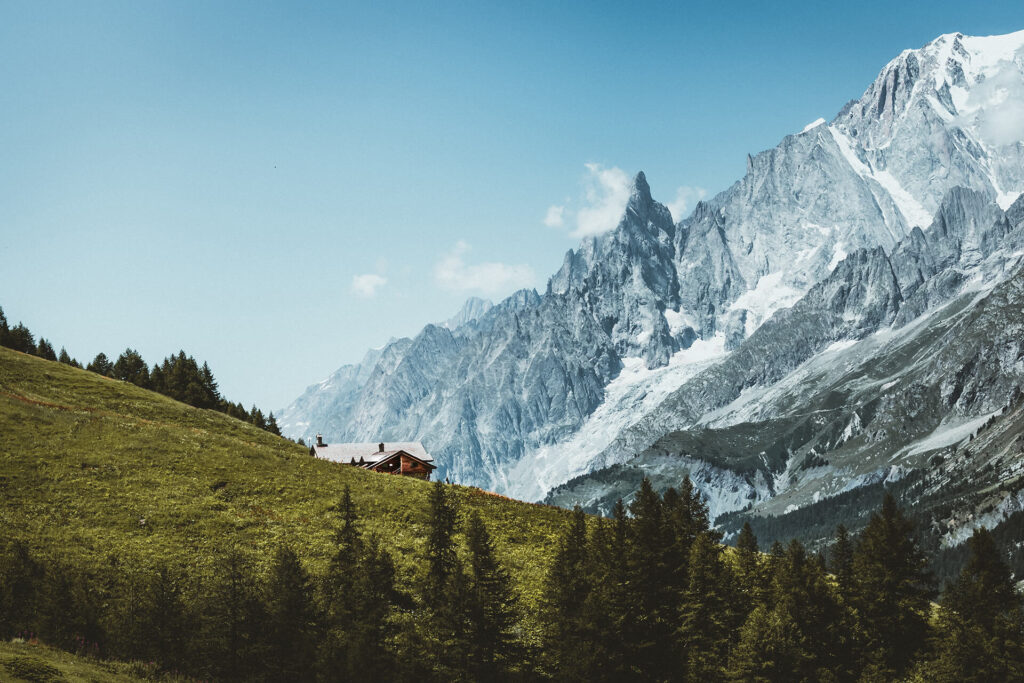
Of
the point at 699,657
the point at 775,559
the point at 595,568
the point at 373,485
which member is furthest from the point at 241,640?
the point at 775,559

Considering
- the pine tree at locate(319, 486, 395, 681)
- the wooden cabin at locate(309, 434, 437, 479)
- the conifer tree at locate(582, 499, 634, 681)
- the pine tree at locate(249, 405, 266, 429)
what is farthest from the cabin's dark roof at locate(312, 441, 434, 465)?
the pine tree at locate(319, 486, 395, 681)

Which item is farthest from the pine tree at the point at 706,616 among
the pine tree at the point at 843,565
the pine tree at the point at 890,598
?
the pine tree at the point at 843,565

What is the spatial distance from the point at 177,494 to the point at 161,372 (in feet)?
288

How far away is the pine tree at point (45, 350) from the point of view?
449ft

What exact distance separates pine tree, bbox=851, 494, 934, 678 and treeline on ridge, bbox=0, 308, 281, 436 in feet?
326

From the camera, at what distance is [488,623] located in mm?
45438

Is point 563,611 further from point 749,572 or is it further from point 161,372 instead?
point 161,372

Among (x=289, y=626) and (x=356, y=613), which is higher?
(x=356, y=613)

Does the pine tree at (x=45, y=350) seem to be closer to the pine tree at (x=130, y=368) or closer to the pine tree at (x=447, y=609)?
the pine tree at (x=130, y=368)

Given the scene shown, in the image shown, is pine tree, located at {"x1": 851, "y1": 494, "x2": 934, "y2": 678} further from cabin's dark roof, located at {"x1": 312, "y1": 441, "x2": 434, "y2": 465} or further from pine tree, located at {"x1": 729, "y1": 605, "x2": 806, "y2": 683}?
cabin's dark roof, located at {"x1": 312, "y1": 441, "x2": 434, "y2": 465}

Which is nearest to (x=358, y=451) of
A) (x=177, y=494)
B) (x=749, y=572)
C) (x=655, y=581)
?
(x=177, y=494)

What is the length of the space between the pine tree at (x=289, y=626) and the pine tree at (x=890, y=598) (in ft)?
146

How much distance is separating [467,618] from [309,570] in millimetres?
15344

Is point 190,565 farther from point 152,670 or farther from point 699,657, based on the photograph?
point 699,657
